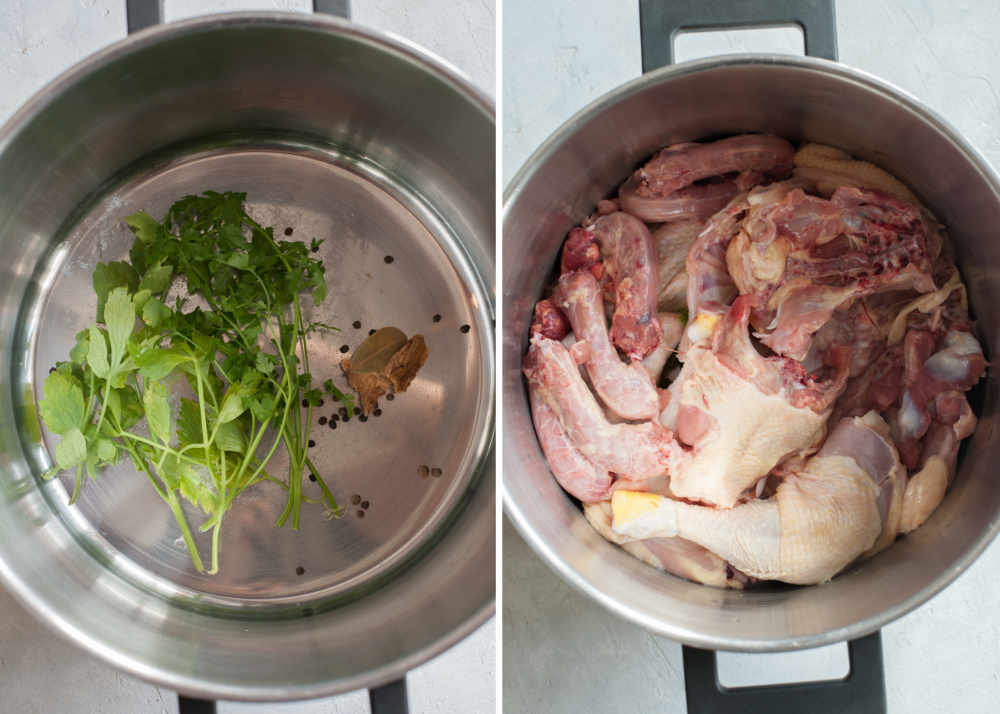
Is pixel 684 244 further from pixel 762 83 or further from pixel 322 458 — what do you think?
pixel 322 458

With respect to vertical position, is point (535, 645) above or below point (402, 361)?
below

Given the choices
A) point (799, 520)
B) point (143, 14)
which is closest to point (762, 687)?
point (799, 520)

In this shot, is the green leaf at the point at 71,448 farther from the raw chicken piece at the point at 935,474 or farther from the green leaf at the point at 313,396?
the raw chicken piece at the point at 935,474

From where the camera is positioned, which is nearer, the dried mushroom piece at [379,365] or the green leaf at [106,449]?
the green leaf at [106,449]

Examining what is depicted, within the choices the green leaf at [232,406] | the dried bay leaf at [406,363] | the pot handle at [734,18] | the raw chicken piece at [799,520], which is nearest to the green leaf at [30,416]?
the green leaf at [232,406]

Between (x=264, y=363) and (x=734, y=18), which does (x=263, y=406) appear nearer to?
Result: (x=264, y=363)

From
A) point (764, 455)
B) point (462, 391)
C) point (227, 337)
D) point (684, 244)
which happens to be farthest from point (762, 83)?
point (227, 337)
